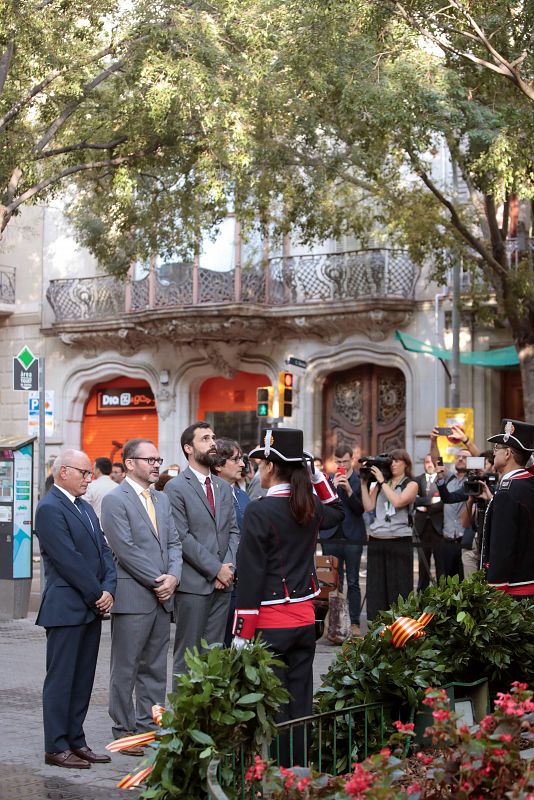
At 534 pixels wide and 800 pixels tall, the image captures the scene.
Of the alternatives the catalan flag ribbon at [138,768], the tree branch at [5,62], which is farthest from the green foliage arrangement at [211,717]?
the tree branch at [5,62]

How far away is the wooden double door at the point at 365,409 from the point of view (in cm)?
2788

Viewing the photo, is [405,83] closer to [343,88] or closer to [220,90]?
[343,88]

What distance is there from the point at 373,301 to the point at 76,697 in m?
19.8

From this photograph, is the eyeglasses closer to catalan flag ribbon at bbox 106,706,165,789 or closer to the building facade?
catalan flag ribbon at bbox 106,706,165,789

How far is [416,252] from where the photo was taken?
20.7 metres

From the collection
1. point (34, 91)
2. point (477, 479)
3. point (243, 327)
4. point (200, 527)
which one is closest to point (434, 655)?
point (200, 527)

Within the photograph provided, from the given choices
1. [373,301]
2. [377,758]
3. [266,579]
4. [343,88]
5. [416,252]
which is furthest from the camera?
[373,301]

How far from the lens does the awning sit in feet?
80.5

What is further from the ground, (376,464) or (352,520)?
(376,464)

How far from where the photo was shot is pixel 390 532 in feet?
40.4

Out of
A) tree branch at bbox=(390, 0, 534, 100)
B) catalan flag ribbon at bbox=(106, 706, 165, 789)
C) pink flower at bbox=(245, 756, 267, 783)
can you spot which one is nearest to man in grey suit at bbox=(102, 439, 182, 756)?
catalan flag ribbon at bbox=(106, 706, 165, 789)

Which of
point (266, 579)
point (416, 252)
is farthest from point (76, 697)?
point (416, 252)

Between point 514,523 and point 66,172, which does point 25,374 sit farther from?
point 514,523

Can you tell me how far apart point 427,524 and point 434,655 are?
7764 millimetres
